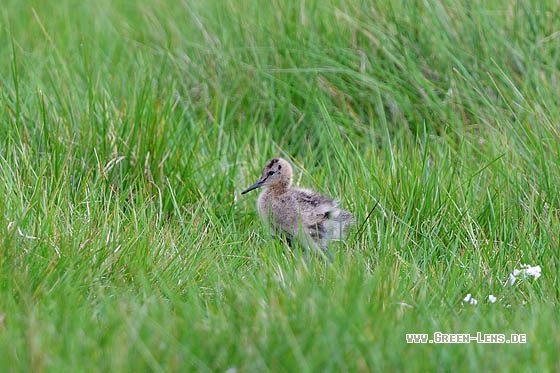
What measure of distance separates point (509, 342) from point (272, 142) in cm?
297

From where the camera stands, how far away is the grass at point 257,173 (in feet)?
9.86

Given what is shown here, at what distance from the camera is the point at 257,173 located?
17.7 feet

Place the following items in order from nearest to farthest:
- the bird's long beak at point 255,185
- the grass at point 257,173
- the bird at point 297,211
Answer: the grass at point 257,173 < the bird at point 297,211 < the bird's long beak at point 255,185

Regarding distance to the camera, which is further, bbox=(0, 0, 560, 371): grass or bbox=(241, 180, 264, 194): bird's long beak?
bbox=(241, 180, 264, 194): bird's long beak

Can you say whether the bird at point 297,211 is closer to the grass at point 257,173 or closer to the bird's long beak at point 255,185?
the bird's long beak at point 255,185

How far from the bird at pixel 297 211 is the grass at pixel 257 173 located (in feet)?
0.34

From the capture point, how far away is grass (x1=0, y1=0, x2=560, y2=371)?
3.01 m

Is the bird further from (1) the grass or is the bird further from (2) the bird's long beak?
(1) the grass

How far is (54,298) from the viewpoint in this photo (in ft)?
11.0

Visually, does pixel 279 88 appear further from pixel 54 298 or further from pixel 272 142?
pixel 54 298

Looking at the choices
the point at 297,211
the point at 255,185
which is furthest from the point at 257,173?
the point at 297,211

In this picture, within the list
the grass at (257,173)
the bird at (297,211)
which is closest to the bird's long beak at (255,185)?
the bird at (297,211)

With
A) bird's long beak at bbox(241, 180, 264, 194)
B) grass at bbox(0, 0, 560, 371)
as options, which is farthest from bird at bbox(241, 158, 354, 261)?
grass at bbox(0, 0, 560, 371)

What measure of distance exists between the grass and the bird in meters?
0.10
